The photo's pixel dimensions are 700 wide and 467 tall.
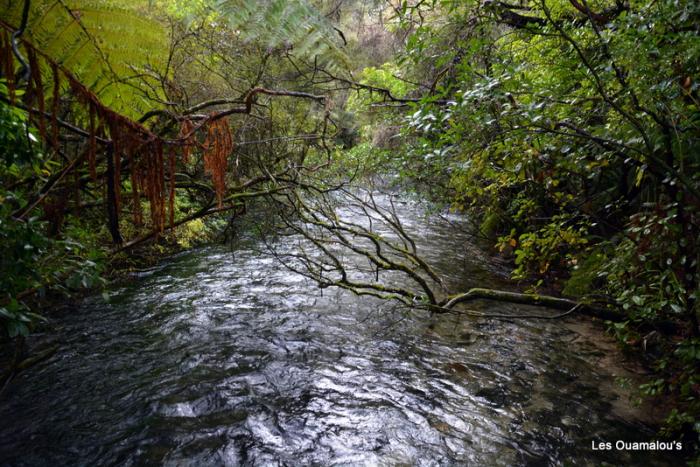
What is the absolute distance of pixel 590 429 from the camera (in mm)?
3750

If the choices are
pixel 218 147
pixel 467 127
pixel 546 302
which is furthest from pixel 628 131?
pixel 218 147

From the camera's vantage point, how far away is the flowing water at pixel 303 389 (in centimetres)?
342

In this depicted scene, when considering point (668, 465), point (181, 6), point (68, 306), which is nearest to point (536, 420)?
point (668, 465)

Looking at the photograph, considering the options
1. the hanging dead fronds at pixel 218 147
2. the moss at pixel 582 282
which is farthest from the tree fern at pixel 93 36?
the moss at pixel 582 282

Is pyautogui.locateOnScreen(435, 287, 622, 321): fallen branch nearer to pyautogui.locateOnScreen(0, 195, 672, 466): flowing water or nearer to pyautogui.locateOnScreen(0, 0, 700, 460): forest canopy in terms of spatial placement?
pyautogui.locateOnScreen(0, 0, 700, 460): forest canopy

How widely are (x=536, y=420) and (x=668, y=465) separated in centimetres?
99

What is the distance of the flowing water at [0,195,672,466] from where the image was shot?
135 inches

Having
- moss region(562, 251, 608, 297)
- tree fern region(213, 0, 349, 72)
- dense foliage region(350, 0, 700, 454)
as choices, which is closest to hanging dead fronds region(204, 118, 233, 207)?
tree fern region(213, 0, 349, 72)

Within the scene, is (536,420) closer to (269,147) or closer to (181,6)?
(269,147)

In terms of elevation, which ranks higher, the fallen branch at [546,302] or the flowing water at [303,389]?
the fallen branch at [546,302]

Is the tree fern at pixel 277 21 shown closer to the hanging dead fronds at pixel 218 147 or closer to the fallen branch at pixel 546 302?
the hanging dead fronds at pixel 218 147

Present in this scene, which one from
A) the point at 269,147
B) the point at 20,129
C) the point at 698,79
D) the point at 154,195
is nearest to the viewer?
the point at 154,195

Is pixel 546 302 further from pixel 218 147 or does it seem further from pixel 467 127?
pixel 218 147

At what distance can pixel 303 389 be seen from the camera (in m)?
4.27
